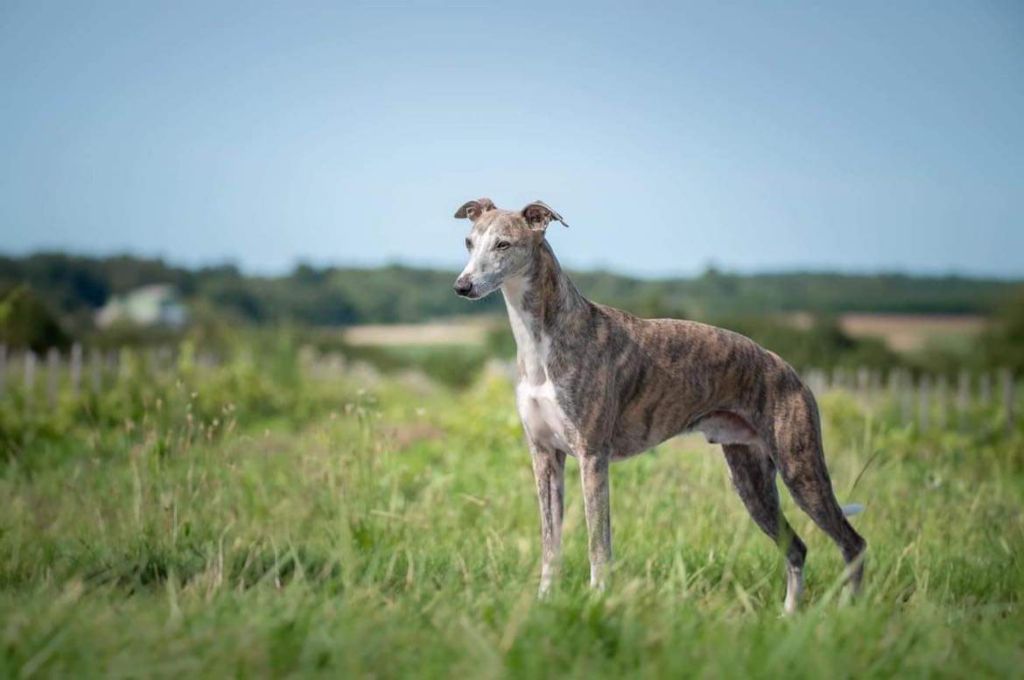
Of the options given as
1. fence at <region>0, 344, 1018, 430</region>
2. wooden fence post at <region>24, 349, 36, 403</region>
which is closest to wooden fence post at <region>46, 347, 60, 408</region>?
fence at <region>0, 344, 1018, 430</region>

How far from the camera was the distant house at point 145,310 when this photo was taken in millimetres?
27250

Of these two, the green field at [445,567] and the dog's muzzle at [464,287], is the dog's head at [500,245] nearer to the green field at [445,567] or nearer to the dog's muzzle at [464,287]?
the dog's muzzle at [464,287]

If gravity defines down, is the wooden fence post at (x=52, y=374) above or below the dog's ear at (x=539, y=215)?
below

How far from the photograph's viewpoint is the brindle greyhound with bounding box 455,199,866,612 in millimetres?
4719

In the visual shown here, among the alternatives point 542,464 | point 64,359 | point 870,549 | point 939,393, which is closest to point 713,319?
point 939,393

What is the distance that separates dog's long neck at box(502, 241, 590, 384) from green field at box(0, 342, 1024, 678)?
3.00 ft

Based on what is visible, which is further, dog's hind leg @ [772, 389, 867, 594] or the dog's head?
dog's hind leg @ [772, 389, 867, 594]

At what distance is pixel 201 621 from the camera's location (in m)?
3.56

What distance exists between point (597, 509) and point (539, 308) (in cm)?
103

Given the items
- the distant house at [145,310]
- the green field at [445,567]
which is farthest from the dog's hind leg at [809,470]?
the distant house at [145,310]

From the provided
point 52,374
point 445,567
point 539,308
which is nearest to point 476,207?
point 539,308

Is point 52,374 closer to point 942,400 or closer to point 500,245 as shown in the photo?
point 500,245

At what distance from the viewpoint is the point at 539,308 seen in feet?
15.6

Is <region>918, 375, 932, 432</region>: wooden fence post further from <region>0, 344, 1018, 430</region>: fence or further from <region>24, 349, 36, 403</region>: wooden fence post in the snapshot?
<region>24, 349, 36, 403</region>: wooden fence post
